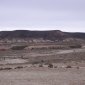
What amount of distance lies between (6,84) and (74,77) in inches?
213

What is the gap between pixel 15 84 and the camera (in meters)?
18.5

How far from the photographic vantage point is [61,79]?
20.5 metres

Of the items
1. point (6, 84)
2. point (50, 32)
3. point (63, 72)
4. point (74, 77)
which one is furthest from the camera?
point (50, 32)

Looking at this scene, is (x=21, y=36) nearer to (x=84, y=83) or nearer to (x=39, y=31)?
(x=39, y=31)

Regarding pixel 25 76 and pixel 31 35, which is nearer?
pixel 25 76

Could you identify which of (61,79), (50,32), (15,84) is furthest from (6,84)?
(50,32)

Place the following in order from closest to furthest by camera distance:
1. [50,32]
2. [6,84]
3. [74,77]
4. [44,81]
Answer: [6,84] → [44,81] → [74,77] → [50,32]

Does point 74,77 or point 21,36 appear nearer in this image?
point 74,77

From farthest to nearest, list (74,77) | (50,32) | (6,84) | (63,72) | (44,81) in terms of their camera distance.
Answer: (50,32) → (63,72) → (74,77) → (44,81) → (6,84)

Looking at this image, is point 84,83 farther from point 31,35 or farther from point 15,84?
point 31,35

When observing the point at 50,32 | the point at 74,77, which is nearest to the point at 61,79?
the point at 74,77

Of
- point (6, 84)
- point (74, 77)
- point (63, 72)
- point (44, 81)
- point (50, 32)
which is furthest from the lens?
point (50, 32)

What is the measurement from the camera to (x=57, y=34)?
15350 centimetres

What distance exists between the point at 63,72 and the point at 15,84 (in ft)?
22.0
